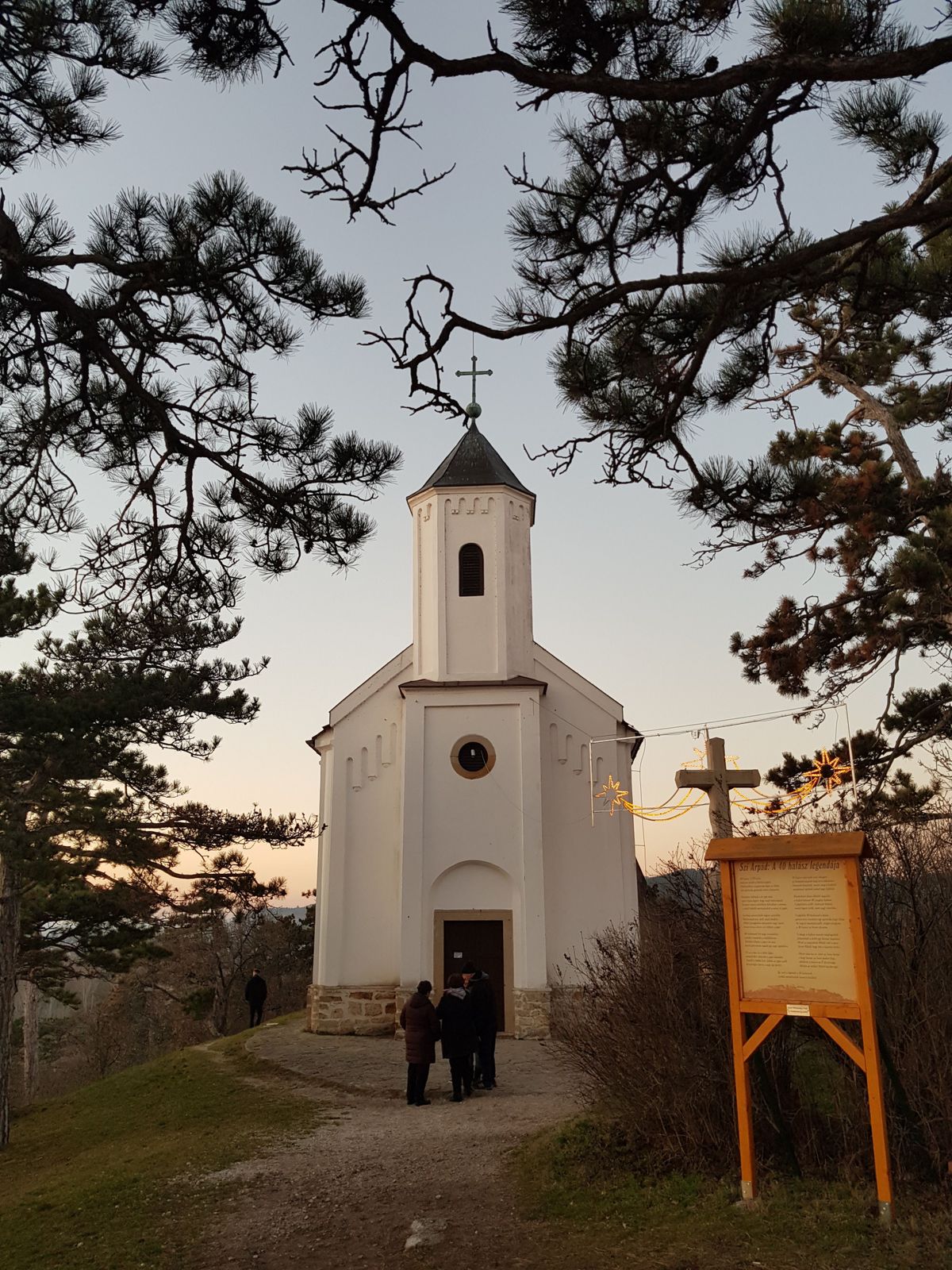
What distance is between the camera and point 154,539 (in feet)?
21.4

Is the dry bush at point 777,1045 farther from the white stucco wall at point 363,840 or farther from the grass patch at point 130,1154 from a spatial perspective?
the white stucco wall at point 363,840

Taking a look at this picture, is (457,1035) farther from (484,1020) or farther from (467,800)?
(467,800)

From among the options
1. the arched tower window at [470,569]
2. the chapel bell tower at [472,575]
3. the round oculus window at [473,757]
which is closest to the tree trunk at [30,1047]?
the round oculus window at [473,757]

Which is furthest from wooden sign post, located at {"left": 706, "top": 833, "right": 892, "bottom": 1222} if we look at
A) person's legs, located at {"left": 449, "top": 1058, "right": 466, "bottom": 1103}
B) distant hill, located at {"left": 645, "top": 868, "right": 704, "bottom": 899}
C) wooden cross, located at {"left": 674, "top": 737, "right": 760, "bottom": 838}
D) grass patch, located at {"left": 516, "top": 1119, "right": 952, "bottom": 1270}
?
person's legs, located at {"left": 449, "top": 1058, "right": 466, "bottom": 1103}

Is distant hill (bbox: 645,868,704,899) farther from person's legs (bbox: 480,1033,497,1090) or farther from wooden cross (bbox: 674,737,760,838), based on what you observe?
person's legs (bbox: 480,1033,497,1090)

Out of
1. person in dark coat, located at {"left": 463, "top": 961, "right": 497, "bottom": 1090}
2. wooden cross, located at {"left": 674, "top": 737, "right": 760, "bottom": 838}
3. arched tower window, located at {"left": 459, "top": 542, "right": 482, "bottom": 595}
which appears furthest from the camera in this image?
arched tower window, located at {"left": 459, "top": 542, "right": 482, "bottom": 595}

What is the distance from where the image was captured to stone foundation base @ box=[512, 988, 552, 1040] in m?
17.4

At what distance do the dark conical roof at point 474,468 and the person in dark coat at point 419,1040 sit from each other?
1271cm

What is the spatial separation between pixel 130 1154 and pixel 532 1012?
8.68m

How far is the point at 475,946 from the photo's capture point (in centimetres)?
1853

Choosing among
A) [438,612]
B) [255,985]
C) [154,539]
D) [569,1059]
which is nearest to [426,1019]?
[569,1059]

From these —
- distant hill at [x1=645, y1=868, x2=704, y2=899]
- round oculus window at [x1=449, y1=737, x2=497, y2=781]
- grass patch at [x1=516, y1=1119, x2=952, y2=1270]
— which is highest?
round oculus window at [x1=449, y1=737, x2=497, y2=781]

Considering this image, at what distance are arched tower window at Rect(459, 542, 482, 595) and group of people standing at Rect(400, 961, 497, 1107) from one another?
33.9ft

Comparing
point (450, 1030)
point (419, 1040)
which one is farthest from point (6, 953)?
point (450, 1030)
